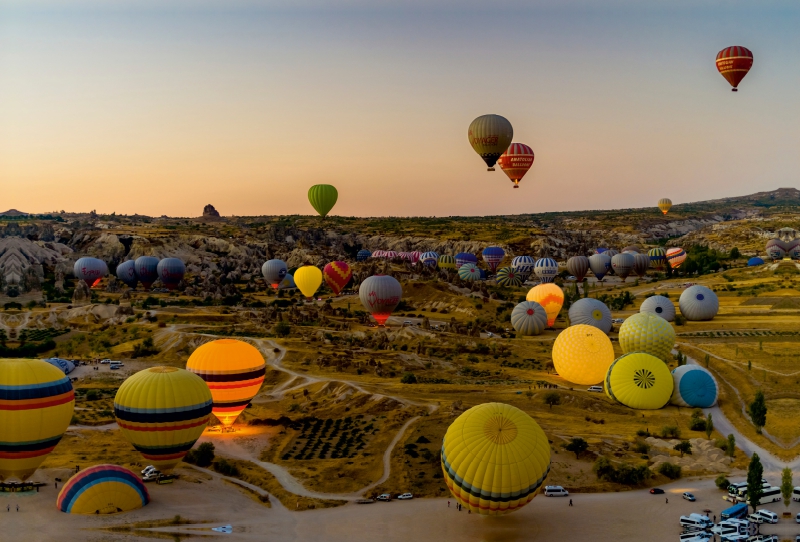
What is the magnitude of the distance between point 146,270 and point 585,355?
8147cm

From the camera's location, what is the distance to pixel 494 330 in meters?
84.2

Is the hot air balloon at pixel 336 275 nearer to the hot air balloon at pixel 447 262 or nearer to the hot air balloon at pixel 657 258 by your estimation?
the hot air balloon at pixel 447 262

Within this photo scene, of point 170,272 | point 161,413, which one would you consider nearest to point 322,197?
point 170,272

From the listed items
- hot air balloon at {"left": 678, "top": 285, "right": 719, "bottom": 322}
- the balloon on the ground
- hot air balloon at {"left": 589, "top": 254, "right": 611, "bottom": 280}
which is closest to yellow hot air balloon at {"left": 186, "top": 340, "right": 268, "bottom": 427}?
the balloon on the ground

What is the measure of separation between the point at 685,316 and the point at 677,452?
46591mm

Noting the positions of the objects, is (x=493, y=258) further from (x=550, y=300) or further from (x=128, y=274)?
(x=128, y=274)

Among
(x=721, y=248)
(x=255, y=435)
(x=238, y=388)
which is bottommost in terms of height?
(x=255, y=435)

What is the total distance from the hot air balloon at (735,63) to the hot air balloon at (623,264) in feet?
150

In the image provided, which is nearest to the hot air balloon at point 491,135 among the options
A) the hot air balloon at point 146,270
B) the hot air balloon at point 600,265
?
the hot air balloon at point 600,265

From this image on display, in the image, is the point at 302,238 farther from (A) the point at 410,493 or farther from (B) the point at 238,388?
(A) the point at 410,493

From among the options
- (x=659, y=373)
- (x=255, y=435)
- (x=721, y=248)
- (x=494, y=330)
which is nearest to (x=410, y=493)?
(x=255, y=435)

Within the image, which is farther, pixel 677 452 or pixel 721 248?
pixel 721 248

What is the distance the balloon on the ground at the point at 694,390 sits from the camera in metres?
50.5

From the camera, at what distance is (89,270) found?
389 feet
